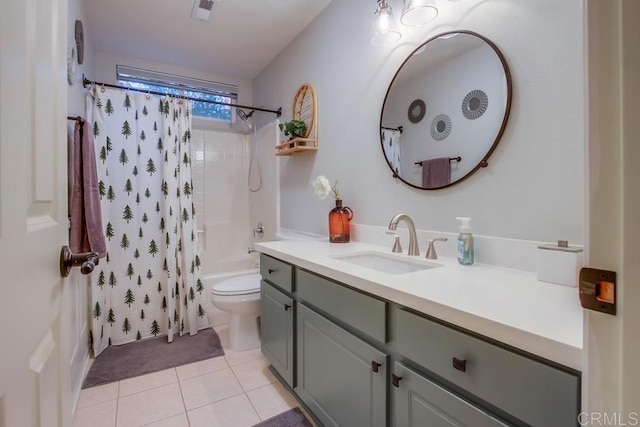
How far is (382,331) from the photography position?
960 millimetres

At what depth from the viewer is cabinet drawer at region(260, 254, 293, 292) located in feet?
4.98

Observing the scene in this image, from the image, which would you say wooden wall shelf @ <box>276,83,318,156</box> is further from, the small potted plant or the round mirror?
the round mirror

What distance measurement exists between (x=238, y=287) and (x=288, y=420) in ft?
3.22

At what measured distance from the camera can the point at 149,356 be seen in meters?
2.12

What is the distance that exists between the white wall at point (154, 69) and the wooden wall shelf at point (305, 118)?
1.17 metres

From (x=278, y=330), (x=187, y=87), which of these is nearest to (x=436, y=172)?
(x=278, y=330)

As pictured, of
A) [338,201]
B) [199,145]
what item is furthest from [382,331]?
[199,145]

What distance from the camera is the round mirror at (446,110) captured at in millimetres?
1191

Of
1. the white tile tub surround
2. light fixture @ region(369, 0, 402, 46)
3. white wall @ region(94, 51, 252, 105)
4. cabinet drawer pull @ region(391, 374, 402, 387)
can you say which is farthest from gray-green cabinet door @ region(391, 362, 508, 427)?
white wall @ region(94, 51, 252, 105)

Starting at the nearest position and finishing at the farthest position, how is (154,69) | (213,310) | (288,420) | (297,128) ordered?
(288,420) → (297,128) → (213,310) → (154,69)

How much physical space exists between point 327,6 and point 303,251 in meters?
1.80

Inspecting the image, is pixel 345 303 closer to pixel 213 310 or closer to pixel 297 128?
pixel 297 128

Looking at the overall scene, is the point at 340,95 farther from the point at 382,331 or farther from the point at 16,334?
the point at 16,334

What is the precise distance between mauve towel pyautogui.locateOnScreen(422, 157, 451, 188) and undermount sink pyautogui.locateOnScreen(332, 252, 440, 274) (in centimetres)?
38
